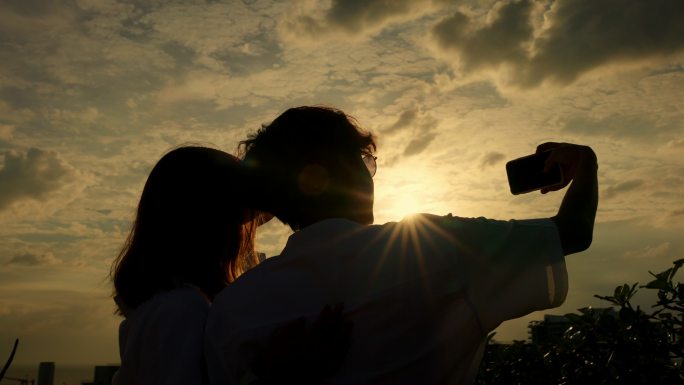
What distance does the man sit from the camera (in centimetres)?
181

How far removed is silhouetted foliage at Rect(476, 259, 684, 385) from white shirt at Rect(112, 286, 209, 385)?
201cm

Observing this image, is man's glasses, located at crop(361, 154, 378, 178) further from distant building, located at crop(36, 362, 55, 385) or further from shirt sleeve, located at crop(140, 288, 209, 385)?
distant building, located at crop(36, 362, 55, 385)

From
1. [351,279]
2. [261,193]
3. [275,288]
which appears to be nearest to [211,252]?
[261,193]

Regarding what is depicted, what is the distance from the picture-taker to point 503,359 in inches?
177

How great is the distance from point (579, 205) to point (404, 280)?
0.55 metres

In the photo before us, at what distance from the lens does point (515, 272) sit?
1.81 meters

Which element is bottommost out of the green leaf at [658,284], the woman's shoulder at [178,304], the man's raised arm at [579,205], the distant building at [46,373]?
the distant building at [46,373]

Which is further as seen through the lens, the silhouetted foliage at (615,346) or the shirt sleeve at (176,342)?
the silhouetted foliage at (615,346)

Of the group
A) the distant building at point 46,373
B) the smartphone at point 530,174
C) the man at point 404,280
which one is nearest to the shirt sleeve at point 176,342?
the man at point 404,280

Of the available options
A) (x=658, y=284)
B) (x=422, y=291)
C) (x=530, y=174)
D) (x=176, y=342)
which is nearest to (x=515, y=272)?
(x=422, y=291)

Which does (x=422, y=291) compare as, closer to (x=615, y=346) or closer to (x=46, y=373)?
(x=615, y=346)

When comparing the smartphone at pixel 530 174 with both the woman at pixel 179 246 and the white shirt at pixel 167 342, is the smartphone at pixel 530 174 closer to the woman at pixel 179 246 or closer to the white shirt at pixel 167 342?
the woman at pixel 179 246

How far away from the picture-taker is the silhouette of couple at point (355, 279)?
1819 mm


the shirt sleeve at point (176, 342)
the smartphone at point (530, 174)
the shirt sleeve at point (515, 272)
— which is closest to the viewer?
the shirt sleeve at point (515, 272)
